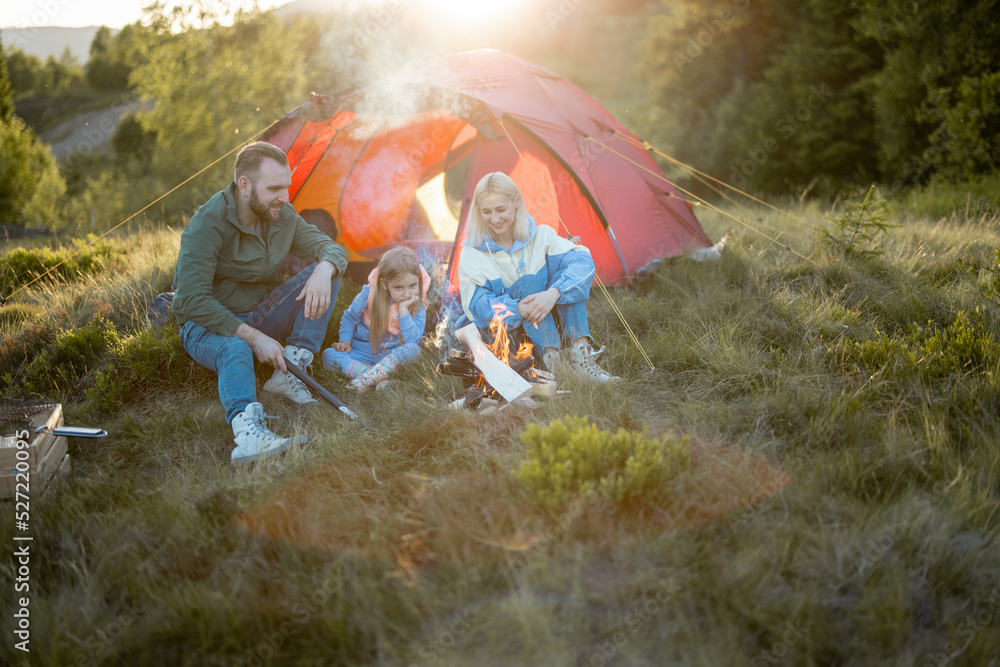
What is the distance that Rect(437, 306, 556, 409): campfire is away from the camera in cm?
291

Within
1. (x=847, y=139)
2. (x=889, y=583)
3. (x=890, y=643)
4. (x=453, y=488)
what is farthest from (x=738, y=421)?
(x=847, y=139)

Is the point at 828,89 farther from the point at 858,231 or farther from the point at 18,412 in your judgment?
the point at 18,412

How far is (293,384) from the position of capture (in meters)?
3.30

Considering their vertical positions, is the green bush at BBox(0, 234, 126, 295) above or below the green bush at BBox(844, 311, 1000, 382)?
above

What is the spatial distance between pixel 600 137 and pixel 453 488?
3.59m

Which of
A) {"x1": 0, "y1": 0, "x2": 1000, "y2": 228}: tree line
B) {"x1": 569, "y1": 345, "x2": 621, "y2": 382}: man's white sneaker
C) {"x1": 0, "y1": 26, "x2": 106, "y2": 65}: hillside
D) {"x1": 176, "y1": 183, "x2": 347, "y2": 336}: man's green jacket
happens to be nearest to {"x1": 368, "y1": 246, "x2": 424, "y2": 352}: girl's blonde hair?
{"x1": 176, "y1": 183, "x2": 347, "y2": 336}: man's green jacket

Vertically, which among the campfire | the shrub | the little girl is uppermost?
the little girl

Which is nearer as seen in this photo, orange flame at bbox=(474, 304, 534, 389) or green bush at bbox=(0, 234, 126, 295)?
orange flame at bbox=(474, 304, 534, 389)

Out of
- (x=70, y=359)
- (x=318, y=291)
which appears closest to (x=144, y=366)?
(x=70, y=359)

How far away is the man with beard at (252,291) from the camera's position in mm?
2932

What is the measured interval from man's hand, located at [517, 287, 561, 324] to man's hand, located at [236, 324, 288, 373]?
1.31 m

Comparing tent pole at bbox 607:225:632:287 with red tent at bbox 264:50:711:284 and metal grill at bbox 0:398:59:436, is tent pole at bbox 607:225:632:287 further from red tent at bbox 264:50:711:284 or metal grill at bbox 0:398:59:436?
metal grill at bbox 0:398:59:436

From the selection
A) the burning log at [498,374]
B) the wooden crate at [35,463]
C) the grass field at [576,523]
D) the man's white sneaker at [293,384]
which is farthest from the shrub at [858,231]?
the wooden crate at [35,463]

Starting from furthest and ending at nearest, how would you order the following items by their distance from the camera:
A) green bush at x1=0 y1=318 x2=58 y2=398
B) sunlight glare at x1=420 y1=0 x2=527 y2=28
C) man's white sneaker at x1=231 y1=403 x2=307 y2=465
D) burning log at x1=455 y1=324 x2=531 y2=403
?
1. sunlight glare at x1=420 y1=0 x2=527 y2=28
2. green bush at x1=0 y1=318 x2=58 y2=398
3. burning log at x1=455 y1=324 x2=531 y2=403
4. man's white sneaker at x1=231 y1=403 x2=307 y2=465
